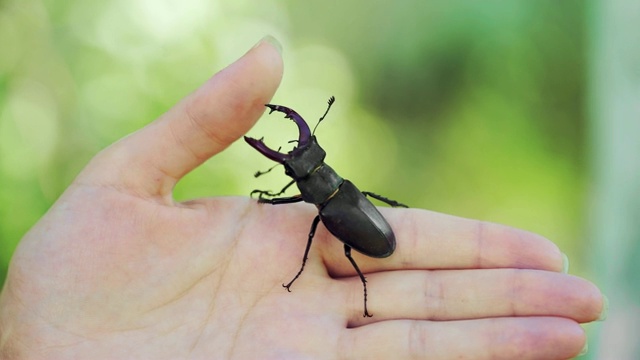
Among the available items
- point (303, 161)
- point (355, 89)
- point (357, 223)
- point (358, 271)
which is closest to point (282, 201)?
point (303, 161)

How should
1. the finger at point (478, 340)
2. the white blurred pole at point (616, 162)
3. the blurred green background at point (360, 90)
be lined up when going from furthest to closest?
the blurred green background at point (360, 90), the white blurred pole at point (616, 162), the finger at point (478, 340)

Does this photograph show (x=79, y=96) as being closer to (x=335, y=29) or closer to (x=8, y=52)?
(x=8, y=52)

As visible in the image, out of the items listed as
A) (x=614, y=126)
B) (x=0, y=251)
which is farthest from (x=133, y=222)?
(x=614, y=126)

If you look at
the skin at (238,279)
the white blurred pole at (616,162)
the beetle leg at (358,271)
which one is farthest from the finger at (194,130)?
the white blurred pole at (616,162)

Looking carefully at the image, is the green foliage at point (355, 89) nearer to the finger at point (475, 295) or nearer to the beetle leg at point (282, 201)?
the beetle leg at point (282, 201)

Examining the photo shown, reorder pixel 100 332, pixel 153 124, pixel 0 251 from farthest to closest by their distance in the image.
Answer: pixel 0 251 → pixel 153 124 → pixel 100 332

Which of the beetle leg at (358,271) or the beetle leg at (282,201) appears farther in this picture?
the beetle leg at (282,201)
